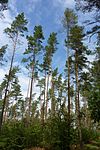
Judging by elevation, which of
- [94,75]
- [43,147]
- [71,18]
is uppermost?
[71,18]

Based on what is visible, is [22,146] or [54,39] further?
[54,39]

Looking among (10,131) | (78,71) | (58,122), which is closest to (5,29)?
(78,71)

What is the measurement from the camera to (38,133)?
1970 centimetres

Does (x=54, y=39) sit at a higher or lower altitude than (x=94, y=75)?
higher

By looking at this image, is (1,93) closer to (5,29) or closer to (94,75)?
(94,75)

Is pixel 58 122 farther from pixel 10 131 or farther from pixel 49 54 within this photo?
pixel 49 54

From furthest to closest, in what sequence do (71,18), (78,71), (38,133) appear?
(78,71) < (71,18) < (38,133)

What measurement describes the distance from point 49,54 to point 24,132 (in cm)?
2188

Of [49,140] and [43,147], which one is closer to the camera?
[49,140]

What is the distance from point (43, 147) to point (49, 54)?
22.4 meters

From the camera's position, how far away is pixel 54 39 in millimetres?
38219

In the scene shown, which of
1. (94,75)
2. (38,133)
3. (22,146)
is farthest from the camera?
(94,75)

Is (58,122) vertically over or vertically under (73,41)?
under

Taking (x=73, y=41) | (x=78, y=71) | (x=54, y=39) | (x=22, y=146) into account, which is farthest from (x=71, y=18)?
(x=22, y=146)
